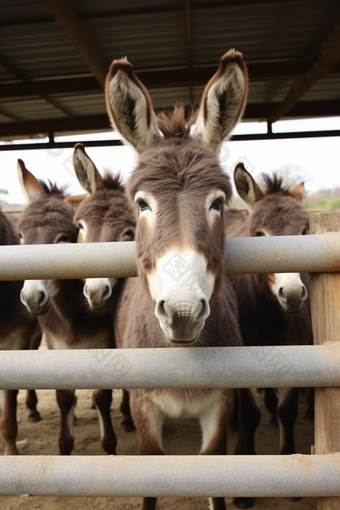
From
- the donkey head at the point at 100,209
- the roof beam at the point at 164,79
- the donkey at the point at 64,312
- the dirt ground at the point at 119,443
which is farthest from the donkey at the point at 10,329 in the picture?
the roof beam at the point at 164,79

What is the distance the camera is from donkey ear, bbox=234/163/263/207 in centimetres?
386

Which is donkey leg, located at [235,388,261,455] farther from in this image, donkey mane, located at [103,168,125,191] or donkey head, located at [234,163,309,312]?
donkey mane, located at [103,168,125,191]

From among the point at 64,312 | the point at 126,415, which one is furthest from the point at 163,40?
the point at 126,415

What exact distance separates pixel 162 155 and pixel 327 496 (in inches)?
60.1

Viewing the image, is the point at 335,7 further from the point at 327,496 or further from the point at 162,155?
the point at 327,496

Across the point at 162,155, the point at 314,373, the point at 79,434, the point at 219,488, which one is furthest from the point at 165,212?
the point at 79,434

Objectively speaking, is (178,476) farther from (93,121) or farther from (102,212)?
(93,121)

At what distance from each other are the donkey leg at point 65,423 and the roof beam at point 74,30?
4211 mm

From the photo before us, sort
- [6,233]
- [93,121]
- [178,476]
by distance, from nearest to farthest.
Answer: [178,476] → [6,233] → [93,121]

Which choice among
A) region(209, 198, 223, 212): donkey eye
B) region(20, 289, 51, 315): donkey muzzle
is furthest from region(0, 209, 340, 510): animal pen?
region(20, 289, 51, 315): donkey muzzle

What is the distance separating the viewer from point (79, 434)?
468 centimetres

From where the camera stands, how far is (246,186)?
13.0ft

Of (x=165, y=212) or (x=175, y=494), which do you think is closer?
(x=175, y=494)

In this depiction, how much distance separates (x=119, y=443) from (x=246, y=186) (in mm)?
3075
